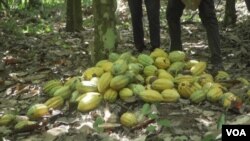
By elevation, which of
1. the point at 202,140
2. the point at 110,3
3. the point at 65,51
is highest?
the point at 110,3

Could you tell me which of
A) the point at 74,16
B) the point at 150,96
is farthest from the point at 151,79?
the point at 74,16

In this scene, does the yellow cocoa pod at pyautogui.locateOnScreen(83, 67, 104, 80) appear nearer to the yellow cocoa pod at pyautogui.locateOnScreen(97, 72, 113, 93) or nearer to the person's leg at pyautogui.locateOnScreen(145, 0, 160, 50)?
the yellow cocoa pod at pyautogui.locateOnScreen(97, 72, 113, 93)

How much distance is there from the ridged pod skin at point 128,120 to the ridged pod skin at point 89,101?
1.01 ft

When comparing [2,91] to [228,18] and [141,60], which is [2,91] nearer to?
[141,60]

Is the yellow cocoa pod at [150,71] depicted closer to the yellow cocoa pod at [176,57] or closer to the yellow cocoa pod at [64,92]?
the yellow cocoa pod at [176,57]

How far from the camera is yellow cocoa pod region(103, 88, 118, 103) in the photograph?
12.3 ft

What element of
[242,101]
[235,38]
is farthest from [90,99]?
[235,38]

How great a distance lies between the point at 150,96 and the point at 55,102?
868 millimetres

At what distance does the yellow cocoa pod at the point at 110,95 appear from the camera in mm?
3750

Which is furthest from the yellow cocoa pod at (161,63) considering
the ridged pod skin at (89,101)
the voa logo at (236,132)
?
the voa logo at (236,132)

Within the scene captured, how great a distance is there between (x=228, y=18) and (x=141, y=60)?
484cm

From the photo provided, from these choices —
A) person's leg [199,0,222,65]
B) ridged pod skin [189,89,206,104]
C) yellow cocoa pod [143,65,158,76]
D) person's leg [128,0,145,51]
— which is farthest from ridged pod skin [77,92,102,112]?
person's leg [128,0,145,51]

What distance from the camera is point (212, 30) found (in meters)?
4.65

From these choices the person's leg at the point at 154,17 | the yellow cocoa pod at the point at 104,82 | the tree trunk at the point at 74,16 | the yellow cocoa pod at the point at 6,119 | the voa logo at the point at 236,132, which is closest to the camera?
the voa logo at the point at 236,132
